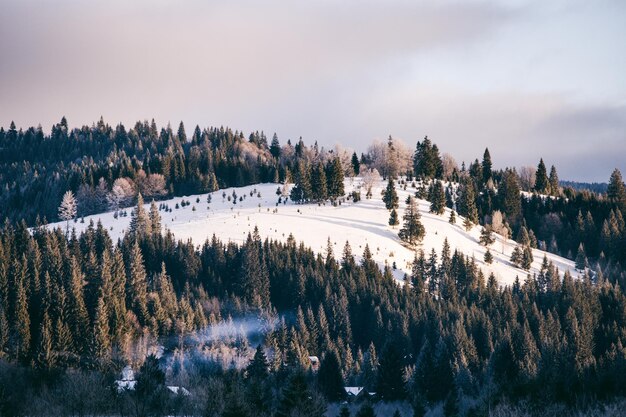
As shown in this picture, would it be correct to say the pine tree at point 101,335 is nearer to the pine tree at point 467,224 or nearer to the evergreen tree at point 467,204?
the pine tree at point 467,224

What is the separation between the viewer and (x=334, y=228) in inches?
5443

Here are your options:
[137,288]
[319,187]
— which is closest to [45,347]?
[137,288]

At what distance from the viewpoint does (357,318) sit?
11212cm

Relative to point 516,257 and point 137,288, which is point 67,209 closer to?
point 137,288

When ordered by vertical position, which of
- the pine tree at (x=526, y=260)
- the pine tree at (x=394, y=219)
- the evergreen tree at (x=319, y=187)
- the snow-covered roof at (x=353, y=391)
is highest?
the evergreen tree at (x=319, y=187)

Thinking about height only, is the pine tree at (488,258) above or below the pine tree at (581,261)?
above

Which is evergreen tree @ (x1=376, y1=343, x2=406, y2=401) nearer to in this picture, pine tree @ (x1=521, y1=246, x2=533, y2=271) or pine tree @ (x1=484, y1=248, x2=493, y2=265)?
pine tree @ (x1=484, y1=248, x2=493, y2=265)

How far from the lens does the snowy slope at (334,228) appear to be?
132125 millimetres

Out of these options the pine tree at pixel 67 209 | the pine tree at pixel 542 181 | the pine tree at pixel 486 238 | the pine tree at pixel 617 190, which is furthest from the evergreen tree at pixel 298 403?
the pine tree at pixel 542 181

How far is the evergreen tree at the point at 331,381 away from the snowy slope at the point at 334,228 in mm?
50771

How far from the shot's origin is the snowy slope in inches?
5202

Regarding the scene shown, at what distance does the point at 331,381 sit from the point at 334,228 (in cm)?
6509

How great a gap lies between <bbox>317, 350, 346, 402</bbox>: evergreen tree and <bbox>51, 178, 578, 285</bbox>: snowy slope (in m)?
50.8

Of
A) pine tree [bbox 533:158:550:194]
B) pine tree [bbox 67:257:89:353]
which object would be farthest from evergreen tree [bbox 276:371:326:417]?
pine tree [bbox 533:158:550:194]
